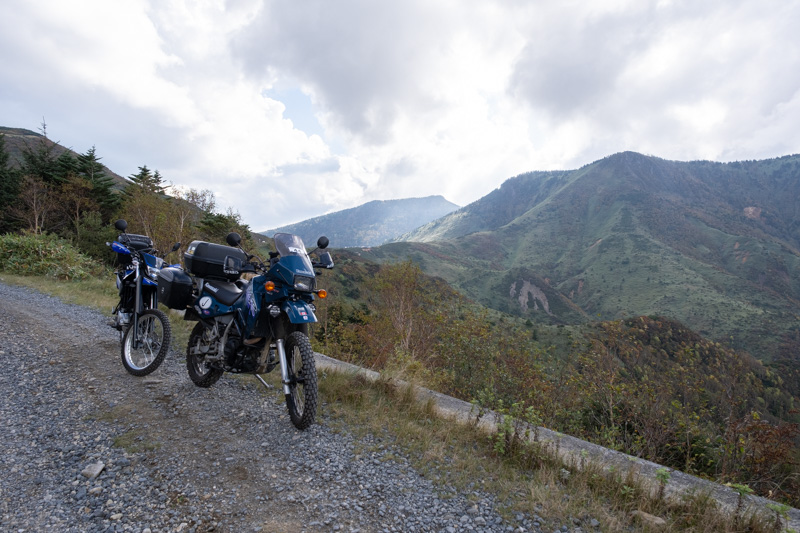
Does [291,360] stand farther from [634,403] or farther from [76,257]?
→ [76,257]

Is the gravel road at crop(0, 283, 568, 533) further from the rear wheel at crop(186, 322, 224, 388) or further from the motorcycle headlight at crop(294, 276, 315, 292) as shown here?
the motorcycle headlight at crop(294, 276, 315, 292)

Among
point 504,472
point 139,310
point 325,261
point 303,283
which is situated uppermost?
point 325,261

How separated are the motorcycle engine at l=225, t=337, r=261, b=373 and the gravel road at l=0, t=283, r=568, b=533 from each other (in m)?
0.55

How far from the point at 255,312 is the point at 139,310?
2.51m

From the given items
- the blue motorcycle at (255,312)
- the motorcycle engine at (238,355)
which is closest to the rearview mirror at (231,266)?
the blue motorcycle at (255,312)

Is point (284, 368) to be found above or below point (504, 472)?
above

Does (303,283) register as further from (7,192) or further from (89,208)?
(7,192)

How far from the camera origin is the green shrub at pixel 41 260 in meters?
13.2

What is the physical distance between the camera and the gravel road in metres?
2.47

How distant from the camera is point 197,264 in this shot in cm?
453

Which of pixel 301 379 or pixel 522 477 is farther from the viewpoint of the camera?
pixel 301 379

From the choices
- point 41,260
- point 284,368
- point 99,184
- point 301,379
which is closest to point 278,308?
point 284,368

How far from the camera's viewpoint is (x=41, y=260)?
13.6 m

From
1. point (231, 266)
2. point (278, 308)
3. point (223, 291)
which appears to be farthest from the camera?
point (223, 291)
